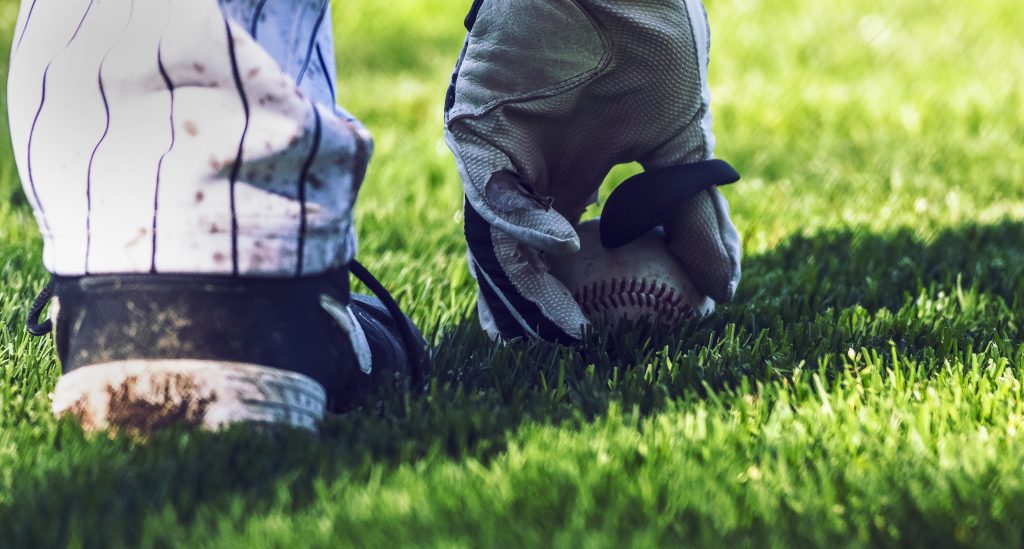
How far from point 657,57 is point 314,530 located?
1285 mm

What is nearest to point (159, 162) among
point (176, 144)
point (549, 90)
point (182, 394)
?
point (176, 144)

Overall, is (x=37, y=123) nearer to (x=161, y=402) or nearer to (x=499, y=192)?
(x=161, y=402)

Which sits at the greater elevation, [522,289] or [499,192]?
[499,192]

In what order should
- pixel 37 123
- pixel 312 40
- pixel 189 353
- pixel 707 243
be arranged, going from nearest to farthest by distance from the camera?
pixel 189 353
pixel 37 123
pixel 312 40
pixel 707 243

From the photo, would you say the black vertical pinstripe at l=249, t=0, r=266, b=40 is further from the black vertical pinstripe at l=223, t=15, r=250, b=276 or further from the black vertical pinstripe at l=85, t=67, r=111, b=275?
the black vertical pinstripe at l=85, t=67, r=111, b=275

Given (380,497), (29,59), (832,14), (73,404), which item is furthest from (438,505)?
(832,14)

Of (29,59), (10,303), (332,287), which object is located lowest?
(10,303)

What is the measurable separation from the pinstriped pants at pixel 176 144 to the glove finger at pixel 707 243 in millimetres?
861

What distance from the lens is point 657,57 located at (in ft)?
7.84

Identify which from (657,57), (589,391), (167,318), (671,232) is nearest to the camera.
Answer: (167,318)

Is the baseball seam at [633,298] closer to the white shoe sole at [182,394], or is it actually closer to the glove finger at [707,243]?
the glove finger at [707,243]

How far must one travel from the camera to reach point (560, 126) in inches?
97.7

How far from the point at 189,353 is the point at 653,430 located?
0.74 meters

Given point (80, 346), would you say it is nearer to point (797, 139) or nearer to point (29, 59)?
point (29, 59)
